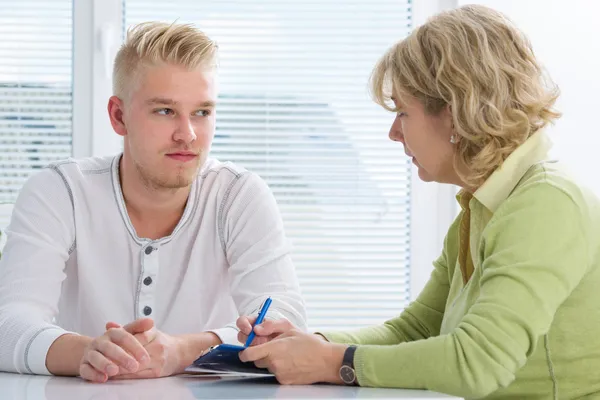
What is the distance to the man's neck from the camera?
1.93m

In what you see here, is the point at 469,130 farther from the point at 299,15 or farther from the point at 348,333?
the point at 299,15

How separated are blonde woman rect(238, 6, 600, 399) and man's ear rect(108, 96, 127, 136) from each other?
27.1 inches

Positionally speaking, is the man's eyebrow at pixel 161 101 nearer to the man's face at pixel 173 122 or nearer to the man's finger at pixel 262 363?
the man's face at pixel 173 122

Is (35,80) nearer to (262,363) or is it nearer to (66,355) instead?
(66,355)

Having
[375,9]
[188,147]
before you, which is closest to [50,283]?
[188,147]

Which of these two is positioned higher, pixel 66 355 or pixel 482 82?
pixel 482 82

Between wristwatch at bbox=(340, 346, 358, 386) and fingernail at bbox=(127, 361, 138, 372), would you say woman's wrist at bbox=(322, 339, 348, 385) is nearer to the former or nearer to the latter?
wristwatch at bbox=(340, 346, 358, 386)

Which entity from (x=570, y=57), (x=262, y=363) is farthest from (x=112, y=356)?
(x=570, y=57)

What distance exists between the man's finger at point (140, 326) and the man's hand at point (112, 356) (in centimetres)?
3

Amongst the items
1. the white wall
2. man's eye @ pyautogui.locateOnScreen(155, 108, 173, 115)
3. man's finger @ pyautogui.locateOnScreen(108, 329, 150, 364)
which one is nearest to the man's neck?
man's eye @ pyautogui.locateOnScreen(155, 108, 173, 115)

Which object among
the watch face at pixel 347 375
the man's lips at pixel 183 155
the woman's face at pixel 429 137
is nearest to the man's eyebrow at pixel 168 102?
the man's lips at pixel 183 155

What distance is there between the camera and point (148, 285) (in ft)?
6.10

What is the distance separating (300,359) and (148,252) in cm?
70

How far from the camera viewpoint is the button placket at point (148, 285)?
1860 millimetres
